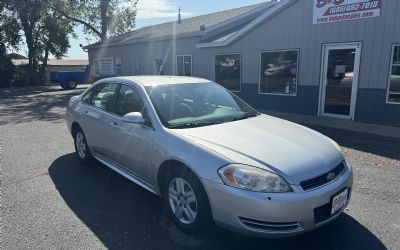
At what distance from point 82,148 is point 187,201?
118 inches

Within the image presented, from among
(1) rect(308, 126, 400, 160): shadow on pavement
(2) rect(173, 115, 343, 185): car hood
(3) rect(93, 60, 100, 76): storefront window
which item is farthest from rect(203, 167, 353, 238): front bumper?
(3) rect(93, 60, 100, 76): storefront window

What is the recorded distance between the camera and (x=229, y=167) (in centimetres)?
290

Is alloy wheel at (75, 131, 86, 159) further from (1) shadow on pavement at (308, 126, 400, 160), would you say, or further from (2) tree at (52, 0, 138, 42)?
(2) tree at (52, 0, 138, 42)

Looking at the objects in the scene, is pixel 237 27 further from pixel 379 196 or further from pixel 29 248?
pixel 29 248

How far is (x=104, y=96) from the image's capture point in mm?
5027

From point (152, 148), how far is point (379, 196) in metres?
3.11

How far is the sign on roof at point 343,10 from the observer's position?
8.83 metres

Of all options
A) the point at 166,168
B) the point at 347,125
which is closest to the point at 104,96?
the point at 166,168

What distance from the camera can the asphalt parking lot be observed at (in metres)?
3.23

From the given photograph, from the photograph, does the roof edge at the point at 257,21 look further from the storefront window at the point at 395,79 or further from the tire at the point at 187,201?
the tire at the point at 187,201

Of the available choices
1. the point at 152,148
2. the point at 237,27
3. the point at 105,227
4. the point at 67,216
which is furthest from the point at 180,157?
the point at 237,27

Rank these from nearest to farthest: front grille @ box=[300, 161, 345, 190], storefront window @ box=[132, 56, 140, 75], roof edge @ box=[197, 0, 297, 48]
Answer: front grille @ box=[300, 161, 345, 190] < roof edge @ box=[197, 0, 297, 48] < storefront window @ box=[132, 56, 140, 75]

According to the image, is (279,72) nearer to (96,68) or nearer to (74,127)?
(74,127)

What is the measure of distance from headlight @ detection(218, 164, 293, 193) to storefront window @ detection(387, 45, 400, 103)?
7.67 m
